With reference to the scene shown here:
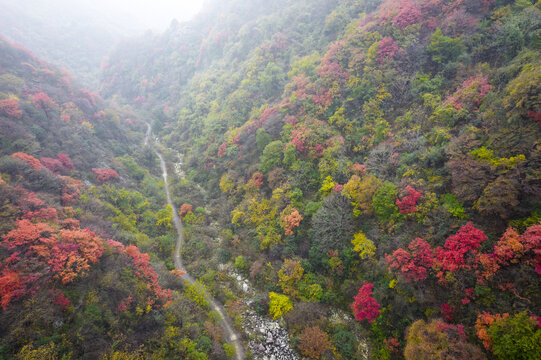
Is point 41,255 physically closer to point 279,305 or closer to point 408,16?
point 279,305

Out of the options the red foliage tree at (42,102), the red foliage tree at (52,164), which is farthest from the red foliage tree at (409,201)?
the red foliage tree at (42,102)

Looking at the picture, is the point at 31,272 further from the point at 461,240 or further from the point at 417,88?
the point at 417,88

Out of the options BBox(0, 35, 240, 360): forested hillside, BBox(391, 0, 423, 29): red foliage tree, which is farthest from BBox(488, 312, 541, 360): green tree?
BBox(391, 0, 423, 29): red foliage tree

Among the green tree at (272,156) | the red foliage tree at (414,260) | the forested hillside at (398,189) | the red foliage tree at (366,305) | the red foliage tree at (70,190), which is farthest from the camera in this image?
the green tree at (272,156)

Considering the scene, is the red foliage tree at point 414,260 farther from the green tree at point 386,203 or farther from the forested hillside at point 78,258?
the forested hillside at point 78,258

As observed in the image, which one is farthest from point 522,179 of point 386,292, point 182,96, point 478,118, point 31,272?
point 182,96

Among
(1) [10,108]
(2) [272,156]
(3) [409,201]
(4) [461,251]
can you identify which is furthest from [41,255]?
(4) [461,251]

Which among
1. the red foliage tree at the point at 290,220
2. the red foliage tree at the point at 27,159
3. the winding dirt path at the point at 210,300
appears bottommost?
the winding dirt path at the point at 210,300
